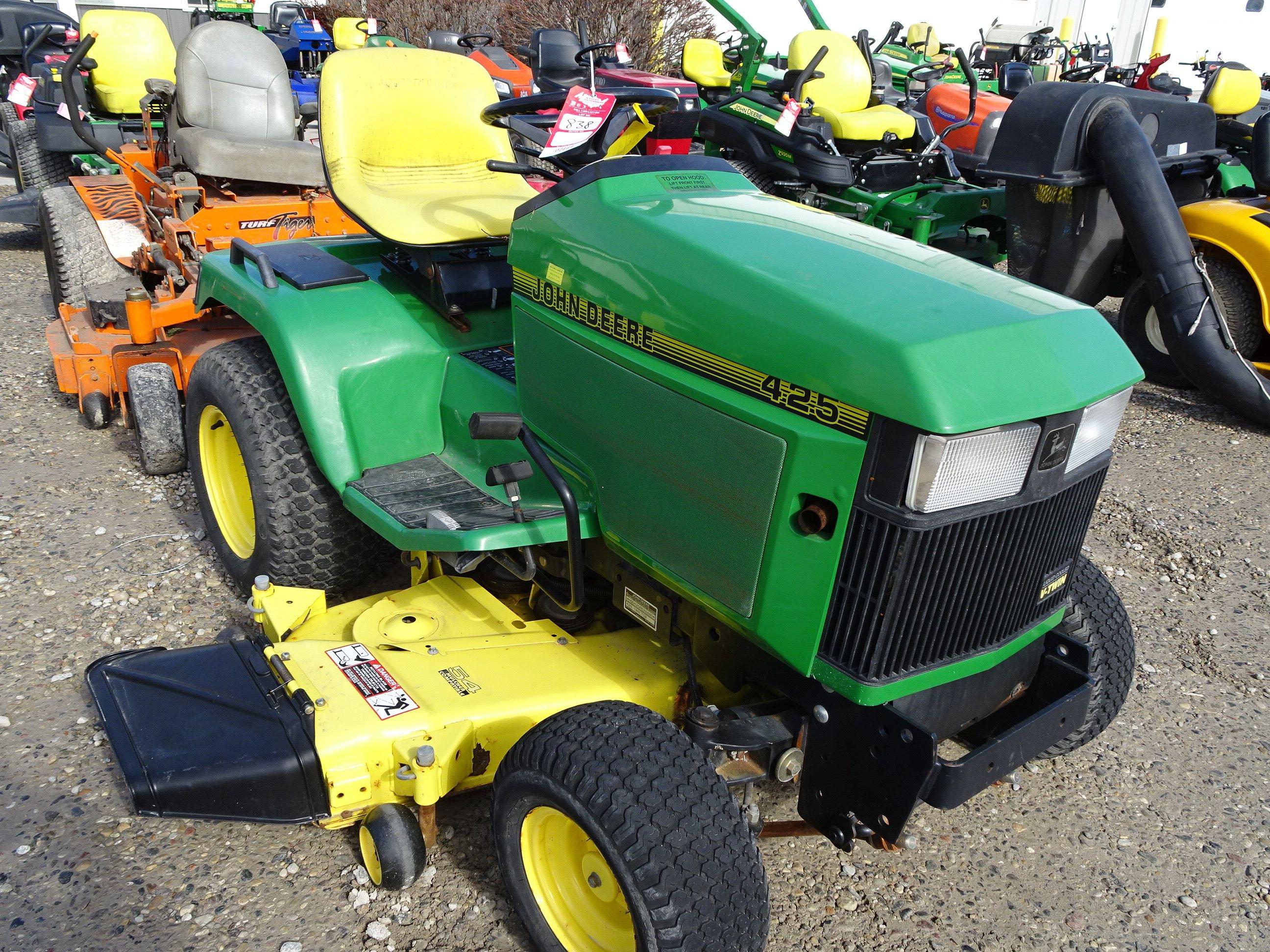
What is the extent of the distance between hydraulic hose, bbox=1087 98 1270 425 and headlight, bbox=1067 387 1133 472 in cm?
329

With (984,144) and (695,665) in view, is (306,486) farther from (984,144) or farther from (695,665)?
(984,144)

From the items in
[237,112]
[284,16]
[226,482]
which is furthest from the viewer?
[284,16]

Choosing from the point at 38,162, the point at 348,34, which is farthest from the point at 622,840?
the point at 348,34

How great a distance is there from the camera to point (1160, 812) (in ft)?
8.14

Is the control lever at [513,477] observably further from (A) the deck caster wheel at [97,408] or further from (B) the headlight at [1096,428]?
(A) the deck caster wheel at [97,408]

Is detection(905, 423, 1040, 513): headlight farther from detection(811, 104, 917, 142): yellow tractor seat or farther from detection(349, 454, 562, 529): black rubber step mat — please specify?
detection(811, 104, 917, 142): yellow tractor seat

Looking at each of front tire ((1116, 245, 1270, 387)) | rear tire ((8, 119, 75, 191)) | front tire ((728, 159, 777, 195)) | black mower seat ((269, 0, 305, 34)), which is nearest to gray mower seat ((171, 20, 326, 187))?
rear tire ((8, 119, 75, 191))

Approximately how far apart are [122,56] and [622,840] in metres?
6.76

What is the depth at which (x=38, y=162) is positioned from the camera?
23.2ft

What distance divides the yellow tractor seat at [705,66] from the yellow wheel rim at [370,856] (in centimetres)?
796

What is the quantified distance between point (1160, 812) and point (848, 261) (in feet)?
5.33

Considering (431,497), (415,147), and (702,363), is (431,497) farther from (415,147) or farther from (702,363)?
(415,147)

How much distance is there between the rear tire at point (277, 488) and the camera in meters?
2.65

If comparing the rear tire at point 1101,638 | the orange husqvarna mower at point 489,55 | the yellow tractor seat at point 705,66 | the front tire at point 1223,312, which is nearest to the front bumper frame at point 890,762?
the rear tire at point 1101,638
